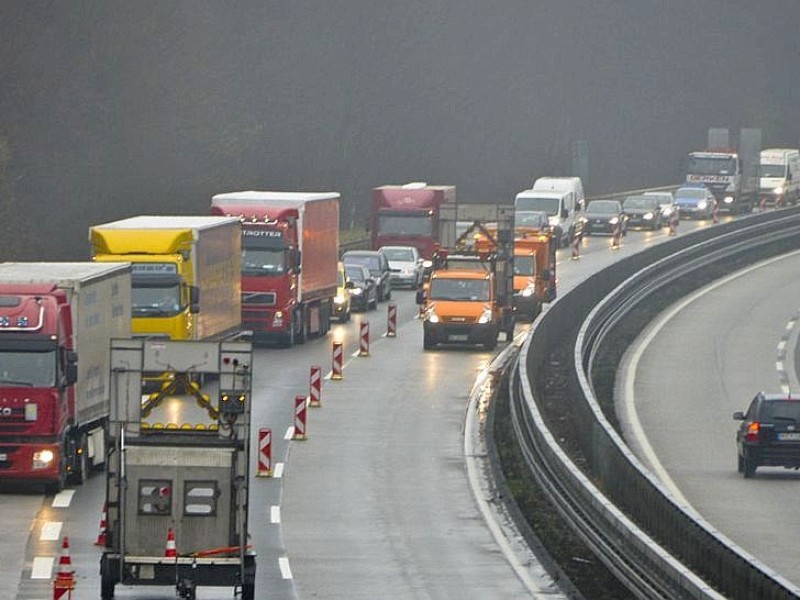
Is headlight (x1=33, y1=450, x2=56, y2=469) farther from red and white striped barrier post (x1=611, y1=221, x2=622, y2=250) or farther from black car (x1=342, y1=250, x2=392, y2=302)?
red and white striped barrier post (x1=611, y1=221, x2=622, y2=250)

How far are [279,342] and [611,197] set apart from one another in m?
51.0

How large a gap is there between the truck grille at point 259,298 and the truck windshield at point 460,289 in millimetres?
3996

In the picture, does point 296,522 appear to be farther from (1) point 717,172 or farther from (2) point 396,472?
(1) point 717,172

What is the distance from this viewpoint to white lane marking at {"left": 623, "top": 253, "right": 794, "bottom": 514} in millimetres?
37031

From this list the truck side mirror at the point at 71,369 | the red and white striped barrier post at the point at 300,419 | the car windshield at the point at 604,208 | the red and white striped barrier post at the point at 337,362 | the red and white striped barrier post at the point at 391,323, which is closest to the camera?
the truck side mirror at the point at 71,369

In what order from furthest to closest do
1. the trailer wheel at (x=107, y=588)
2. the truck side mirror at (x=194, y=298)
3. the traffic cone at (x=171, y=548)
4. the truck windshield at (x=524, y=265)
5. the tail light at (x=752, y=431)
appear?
1. the truck windshield at (x=524, y=265)
2. the truck side mirror at (x=194, y=298)
3. the tail light at (x=752, y=431)
4. the trailer wheel at (x=107, y=588)
5. the traffic cone at (x=171, y=548)

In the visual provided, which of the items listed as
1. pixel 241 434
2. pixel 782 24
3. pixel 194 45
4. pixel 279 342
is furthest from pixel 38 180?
pixel 782 24

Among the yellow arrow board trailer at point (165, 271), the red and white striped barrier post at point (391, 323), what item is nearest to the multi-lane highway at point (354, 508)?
the yellow arrow board trailer at point (165, 271)

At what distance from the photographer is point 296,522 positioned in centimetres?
2953

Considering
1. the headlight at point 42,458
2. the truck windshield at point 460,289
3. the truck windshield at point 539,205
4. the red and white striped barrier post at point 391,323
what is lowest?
the red and white striped barrier post at point 391,323

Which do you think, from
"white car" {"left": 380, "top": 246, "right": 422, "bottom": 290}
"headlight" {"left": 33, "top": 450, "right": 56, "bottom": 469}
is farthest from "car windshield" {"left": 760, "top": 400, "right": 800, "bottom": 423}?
"white car" {"left": 380, "top": 246, "right": 422, "bottom": 290}

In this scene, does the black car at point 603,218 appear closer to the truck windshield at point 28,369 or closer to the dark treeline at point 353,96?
the dark treeline at point 353,96

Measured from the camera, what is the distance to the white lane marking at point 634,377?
37.0 metres

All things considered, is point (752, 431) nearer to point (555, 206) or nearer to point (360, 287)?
point (360, 287)
